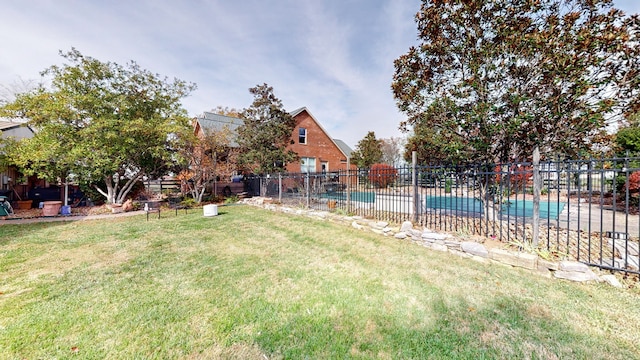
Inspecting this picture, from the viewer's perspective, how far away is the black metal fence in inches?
151

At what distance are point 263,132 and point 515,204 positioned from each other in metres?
12.2

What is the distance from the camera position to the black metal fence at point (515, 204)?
3.83m

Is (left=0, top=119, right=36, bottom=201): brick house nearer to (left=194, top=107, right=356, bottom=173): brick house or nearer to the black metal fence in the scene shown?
(left=194, top=107, right=356, bottom=173): brick house

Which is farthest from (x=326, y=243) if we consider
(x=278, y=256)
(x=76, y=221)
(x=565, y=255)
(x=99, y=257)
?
(x=76, y=221)

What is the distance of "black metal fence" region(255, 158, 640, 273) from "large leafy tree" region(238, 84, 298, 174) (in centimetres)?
157

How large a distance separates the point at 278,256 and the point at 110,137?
371 inches

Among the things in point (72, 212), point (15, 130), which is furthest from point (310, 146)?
point (15, 130)

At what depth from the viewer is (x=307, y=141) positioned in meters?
21.5

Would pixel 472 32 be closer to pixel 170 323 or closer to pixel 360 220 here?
pixel 360 220

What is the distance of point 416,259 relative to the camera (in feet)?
14.5

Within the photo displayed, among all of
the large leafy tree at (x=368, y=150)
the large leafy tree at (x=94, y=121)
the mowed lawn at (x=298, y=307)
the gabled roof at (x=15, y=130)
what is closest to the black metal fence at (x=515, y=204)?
the mowed lawn at (x=298, y=307)

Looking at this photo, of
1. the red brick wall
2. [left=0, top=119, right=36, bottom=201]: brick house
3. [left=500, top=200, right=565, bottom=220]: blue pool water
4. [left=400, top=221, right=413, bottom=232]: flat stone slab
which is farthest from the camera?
the red brick wall

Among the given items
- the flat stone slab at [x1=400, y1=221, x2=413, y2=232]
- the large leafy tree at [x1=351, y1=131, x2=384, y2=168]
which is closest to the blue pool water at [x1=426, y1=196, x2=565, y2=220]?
the flat stone slab at [x1=400, y1=221, x2=413, y2=232]

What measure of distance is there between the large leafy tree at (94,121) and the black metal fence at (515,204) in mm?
5944
